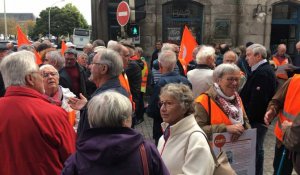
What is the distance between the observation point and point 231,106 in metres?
3.79

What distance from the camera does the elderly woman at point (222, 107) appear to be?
3.63m

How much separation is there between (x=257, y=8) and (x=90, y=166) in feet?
44.2

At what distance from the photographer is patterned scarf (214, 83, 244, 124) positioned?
12.2 feet

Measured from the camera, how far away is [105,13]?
15.8m

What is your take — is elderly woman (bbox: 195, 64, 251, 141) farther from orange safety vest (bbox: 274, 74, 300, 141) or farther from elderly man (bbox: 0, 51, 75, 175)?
elderly man (bbox: 0, 51, 75, 175)

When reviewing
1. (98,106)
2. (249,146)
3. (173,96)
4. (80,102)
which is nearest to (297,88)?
(249,146)

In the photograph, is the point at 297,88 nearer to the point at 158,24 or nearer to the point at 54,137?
the point at 54,137

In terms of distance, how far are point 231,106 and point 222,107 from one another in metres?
0.14

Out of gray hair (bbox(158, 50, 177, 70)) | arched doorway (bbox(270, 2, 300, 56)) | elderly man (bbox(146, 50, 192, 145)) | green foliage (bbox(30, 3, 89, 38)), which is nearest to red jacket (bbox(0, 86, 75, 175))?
elderly man (bbox(146, 50, 192, 145))

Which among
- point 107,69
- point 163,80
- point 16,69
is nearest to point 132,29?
point 163,80

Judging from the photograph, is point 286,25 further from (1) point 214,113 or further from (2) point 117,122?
(2) point 117,122

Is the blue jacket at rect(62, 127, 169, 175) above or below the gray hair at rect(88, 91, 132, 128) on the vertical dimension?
below

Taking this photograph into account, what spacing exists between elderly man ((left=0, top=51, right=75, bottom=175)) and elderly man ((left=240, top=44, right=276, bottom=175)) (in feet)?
9.64

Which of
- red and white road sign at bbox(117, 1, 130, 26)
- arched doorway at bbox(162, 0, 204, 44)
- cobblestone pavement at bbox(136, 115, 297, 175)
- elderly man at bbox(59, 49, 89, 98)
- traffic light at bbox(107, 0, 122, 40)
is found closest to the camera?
elderly man at bbox(59, 49, 89, 98)
